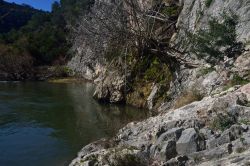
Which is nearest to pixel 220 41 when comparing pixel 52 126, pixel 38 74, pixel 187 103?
pixel 187 103

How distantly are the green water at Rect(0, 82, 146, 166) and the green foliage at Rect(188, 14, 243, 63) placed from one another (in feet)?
15.6

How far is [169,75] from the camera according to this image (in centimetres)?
2416

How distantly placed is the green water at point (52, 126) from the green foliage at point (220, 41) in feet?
15.6

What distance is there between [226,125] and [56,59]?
5477 centimetres

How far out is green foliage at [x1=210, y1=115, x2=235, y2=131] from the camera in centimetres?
1005

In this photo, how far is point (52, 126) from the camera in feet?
67.4

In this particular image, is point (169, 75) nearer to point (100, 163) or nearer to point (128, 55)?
point (128, 55)

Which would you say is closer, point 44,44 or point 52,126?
point 52,126

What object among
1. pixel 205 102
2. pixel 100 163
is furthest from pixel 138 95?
pixel 100 163

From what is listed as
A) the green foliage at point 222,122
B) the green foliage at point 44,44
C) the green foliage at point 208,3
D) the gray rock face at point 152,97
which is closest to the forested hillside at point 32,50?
the green foliage at point 44,44

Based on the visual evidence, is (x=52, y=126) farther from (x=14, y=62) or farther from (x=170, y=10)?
(x=14, y=62)

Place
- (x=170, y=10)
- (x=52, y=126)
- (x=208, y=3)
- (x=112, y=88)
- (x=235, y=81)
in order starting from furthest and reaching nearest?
(x=170, y=10), (x=112, y=88), (x=208, y=3), (x=52, y=126), (x=235, y=81)

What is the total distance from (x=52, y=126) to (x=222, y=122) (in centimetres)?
1174

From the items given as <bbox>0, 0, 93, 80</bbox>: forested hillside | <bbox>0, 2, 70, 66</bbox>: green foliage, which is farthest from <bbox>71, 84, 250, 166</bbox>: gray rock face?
<bbox>0, 2, 70, 66</bbox>: green foliage
